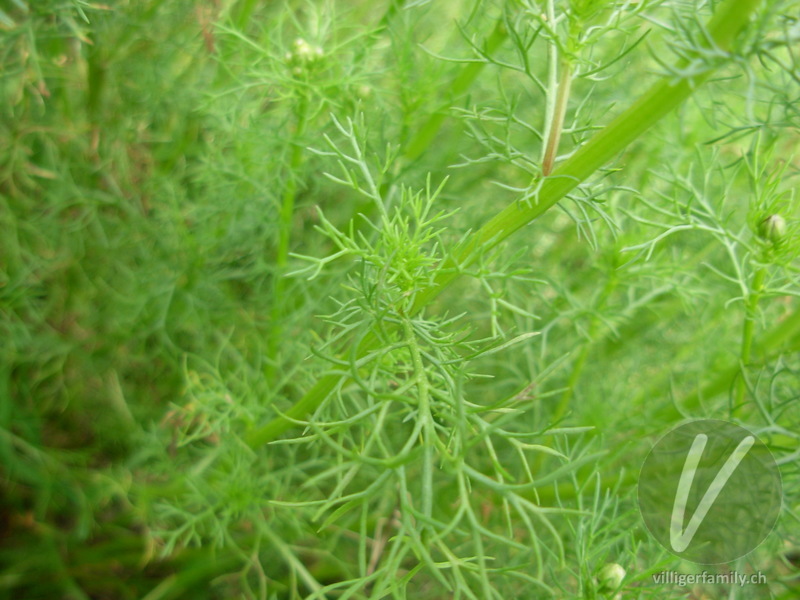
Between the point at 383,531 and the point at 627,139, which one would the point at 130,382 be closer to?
the point at 383,531

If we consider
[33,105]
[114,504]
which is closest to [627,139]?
[33,105]

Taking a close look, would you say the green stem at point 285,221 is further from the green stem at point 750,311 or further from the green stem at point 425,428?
the green stem at point 750,311

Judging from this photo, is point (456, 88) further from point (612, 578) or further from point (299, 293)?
point (612, 578)

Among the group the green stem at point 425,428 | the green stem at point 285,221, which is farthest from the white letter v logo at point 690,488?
the green stem at point 285,221

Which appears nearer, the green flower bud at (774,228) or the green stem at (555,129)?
the green stem at (555,129)

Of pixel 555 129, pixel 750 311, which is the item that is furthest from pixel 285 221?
pixel 750 311
